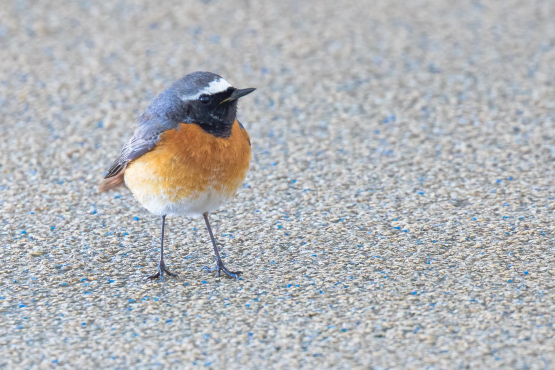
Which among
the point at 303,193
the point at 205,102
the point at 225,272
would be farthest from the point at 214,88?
the point at 303,193

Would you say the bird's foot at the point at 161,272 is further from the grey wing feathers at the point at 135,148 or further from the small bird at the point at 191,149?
the grey wing feathers at the point at 135,148

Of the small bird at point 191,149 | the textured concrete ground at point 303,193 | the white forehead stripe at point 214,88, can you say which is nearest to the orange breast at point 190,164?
the small bird at point 191,149

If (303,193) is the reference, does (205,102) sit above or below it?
above

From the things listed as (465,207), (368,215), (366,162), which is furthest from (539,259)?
(366,162)

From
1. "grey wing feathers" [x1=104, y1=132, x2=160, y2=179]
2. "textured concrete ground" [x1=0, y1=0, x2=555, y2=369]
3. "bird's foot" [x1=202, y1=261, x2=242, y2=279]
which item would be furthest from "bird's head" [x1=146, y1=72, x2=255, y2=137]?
"textured concrete ground" [x1=0, y1=0, x2=555, y2=369]

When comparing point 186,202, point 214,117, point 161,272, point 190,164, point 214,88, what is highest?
point 214,88

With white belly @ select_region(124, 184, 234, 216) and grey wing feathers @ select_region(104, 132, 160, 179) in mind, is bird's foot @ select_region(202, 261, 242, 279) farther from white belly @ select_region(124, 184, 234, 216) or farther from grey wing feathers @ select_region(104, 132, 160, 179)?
grey wing feathers @ select_region(104, 132, 160, 179)

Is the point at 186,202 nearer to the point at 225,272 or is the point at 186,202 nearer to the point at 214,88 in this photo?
the point at 225,272
